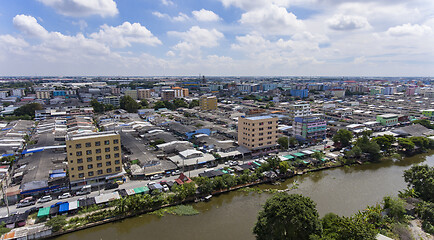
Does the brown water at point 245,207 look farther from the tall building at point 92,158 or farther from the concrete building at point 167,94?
the concrete building at point 167,94

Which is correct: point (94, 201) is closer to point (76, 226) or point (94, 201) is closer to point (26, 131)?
point (76, 226)

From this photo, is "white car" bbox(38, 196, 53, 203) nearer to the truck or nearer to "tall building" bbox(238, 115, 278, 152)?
the truck

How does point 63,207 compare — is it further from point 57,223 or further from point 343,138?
point 343,138

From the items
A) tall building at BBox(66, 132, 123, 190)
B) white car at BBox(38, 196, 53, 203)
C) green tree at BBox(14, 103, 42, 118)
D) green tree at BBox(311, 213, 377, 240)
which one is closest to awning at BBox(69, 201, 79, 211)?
white car at BBox(38, 196, 53, 203)

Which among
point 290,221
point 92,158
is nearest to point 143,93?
point 92,158

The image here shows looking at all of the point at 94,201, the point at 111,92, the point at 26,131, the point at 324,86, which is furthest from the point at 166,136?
the point at 324,86

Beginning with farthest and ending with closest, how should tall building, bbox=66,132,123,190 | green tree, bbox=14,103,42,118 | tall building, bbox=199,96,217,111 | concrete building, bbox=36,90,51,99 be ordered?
concrete building, bbox=36,90,51,99, tall building, bbox=199,96,217,111, green tree, bbox=14,103,42,118, tall building, bbox=66,132,123,190
